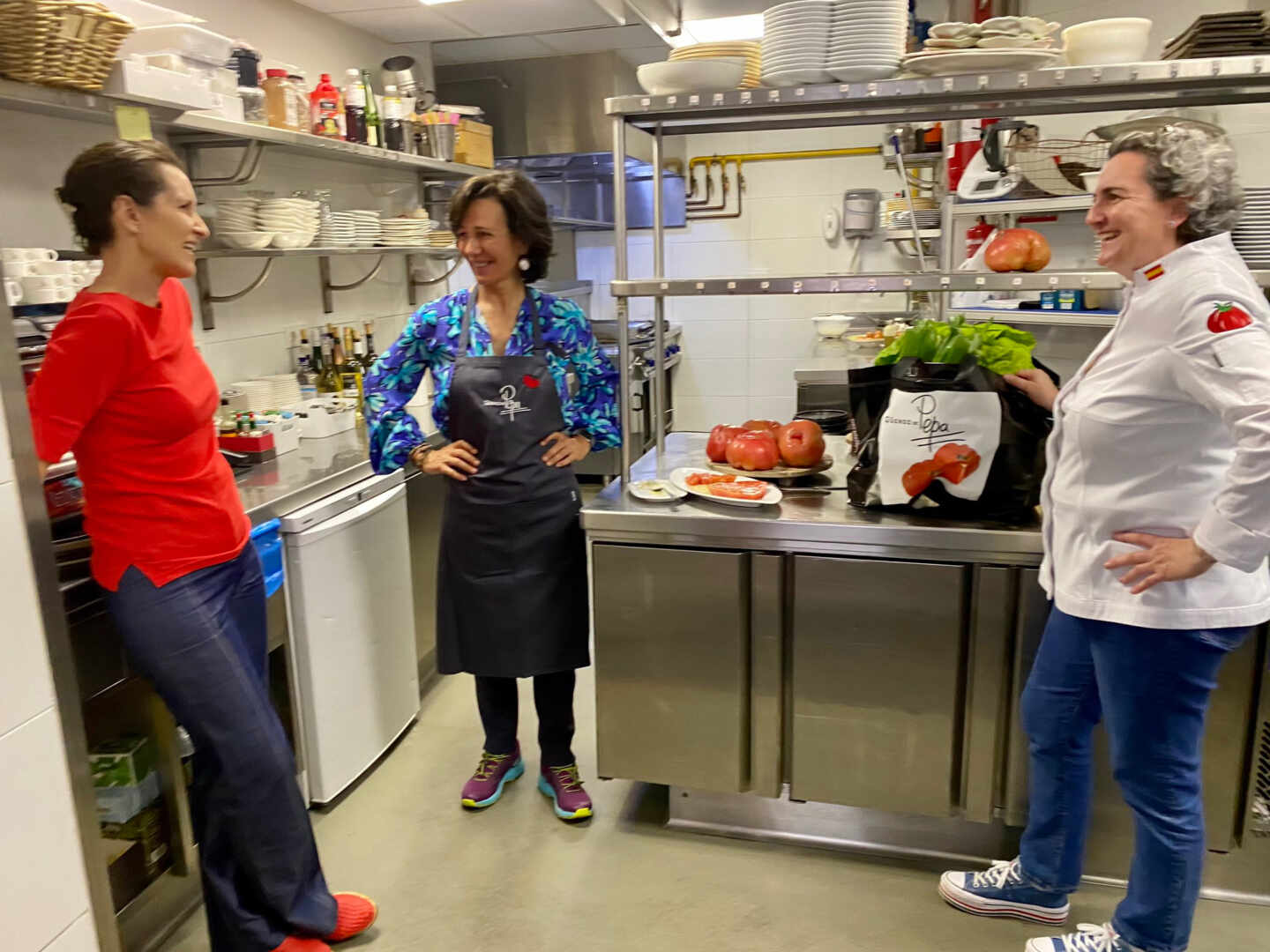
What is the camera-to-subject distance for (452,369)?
229 cm

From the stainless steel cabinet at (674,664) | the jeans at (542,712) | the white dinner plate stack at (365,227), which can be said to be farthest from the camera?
the white dinner plate stack at (365,227)

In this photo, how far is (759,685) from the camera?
220cm

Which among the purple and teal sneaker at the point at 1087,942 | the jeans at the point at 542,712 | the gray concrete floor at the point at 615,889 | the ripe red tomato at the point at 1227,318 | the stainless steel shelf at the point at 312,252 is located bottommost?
the gray concrete floor at the point at 615,889

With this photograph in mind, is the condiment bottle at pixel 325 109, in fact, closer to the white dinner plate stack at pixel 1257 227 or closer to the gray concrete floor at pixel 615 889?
the gray concrete floor at pixel 615 889

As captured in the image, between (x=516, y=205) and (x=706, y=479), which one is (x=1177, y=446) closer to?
(x=706, y=479)

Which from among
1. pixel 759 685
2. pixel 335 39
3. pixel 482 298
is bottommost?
pixel 759 685

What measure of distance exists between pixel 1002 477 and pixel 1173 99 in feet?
3.26

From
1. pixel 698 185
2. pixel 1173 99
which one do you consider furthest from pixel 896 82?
pixel 698 185

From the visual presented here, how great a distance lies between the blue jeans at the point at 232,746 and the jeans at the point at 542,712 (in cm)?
63

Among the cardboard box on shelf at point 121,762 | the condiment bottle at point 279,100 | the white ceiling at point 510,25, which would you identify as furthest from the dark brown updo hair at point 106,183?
the white ceiling at point 510,25

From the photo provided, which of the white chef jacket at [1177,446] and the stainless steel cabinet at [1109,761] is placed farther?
the stainless steel cabinet at [1109,761]

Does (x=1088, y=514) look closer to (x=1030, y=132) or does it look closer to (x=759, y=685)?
(x=759, y=685)

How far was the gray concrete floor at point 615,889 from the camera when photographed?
202 centimetres

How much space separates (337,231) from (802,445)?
5.92 ft
